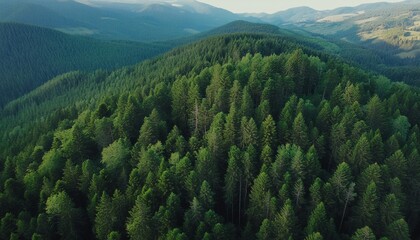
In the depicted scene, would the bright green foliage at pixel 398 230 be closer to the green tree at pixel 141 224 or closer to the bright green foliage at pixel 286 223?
the bright green foliage at pixel 286 223

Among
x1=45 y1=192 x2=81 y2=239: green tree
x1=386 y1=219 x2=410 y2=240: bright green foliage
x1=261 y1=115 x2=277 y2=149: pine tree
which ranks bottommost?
x1=45 y1=192 x2=81 y2=239: green tree

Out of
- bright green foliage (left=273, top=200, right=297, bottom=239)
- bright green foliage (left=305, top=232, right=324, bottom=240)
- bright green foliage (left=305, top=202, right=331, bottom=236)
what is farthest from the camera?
bright green foliage (left=273, top=200, right=297, bottom=239)

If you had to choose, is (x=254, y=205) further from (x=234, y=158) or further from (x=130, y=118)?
(x=130, y=118)

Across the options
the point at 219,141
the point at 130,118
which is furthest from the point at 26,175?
the point at 219,141

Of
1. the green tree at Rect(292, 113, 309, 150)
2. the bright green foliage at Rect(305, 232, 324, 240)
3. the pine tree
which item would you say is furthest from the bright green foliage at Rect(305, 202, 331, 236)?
the pine tree

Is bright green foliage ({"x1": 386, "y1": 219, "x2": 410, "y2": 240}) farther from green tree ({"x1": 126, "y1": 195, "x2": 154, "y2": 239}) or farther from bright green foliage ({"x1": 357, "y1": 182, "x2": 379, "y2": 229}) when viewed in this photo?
green tree ({"x1": 126, "y1": 195, "x2": 154, "y2": 239})

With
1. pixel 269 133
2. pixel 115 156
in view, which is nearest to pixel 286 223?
pixel 269 133

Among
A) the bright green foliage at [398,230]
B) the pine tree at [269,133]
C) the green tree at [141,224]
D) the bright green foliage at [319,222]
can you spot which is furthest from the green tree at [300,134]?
the green tree at [141,224]

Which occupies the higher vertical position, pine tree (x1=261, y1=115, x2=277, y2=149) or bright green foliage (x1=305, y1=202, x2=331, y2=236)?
pine tree (x1=261, y1=115, x2=277, y2=149)

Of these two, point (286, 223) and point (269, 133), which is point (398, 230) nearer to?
point (286, 223)

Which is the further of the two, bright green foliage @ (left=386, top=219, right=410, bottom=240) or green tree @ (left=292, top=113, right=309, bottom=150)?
green tree @ (left=292, top=113, right=309, bottom=150)
